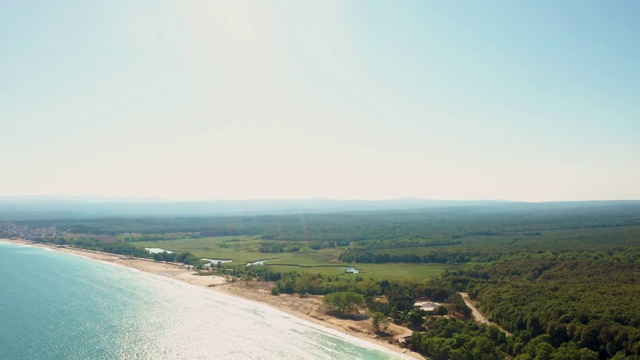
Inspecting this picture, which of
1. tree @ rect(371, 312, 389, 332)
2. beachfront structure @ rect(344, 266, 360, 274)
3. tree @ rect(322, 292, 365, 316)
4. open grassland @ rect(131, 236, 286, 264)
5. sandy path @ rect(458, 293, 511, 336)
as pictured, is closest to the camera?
tree @ rect(371, 312, 389, 332)

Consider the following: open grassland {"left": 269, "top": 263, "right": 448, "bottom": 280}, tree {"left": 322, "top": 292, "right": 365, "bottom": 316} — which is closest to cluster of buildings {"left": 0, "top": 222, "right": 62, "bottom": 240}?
open grassland {"left": 269, "top": 263, "right": 448, "bottom": 280}

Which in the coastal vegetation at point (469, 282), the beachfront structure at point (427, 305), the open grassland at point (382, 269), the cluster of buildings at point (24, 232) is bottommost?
the open grassland at point (382, 269)

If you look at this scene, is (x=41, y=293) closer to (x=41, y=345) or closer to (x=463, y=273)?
(x=41, y=345)

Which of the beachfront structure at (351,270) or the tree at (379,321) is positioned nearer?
the tree at (379,321)

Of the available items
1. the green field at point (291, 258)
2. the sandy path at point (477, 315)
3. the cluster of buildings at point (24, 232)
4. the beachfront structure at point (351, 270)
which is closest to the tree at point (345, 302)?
the sandy path at point (477, 315)

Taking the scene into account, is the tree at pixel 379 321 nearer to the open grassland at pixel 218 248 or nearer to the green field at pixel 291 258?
the green field at pixel 291 258

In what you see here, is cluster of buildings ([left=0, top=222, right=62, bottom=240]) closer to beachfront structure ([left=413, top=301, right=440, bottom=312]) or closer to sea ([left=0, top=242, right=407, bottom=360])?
sea ([left=0, top=242, right=407, bottom=360])

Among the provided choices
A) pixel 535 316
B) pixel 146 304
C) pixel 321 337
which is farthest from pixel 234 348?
pixel 535 316

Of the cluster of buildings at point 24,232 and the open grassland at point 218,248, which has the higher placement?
the cluster of buildings at point 24,232
